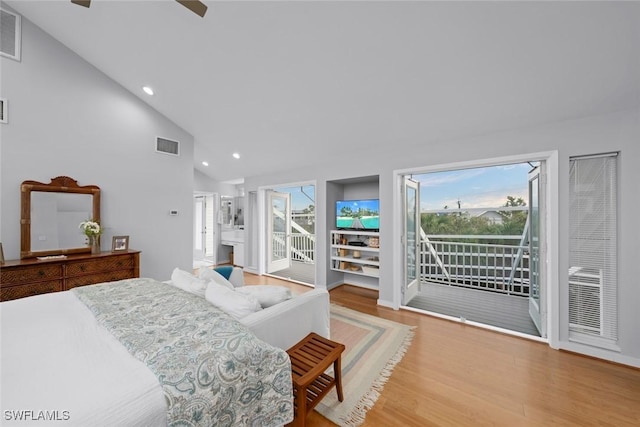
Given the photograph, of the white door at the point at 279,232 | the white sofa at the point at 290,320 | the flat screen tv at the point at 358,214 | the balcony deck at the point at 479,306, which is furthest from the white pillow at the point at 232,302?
the white door at the point at 279,232

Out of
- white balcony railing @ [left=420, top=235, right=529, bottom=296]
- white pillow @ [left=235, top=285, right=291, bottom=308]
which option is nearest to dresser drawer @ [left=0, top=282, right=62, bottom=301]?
white pillow @ [left=235, top=285, right=291, bottom=308]

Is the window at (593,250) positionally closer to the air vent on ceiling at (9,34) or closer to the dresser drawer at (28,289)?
the dresser drawer at (28,289)

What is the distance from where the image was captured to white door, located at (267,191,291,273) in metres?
5.23

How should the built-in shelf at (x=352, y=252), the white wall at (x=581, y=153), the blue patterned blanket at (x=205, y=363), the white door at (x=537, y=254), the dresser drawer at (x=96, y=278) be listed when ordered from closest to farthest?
the blue patterned blanket at (x=205, y=363) < the white wall at (x=581, y=153) < the white door at (x=537, y=254) < the dresser drawer at (x=96, y=278) < the built-in shelf at (x=352, y=252)

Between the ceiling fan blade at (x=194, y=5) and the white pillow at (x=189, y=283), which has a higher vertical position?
the ceiling fan blade at (x=194, y=5)

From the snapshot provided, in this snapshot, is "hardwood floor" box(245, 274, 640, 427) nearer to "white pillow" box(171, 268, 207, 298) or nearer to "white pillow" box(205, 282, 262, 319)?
"white pillow" box(205, 282, 262, 319)

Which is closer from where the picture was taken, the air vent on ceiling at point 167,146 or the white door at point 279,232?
the air vent on ceiling at point 167,146

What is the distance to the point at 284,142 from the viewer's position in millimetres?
3664

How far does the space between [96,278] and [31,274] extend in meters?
0.52

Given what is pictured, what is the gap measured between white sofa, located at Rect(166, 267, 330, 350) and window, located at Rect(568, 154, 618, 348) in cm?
242

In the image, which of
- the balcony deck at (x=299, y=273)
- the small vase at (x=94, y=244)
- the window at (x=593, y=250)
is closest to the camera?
the window at (x=593, y=250)

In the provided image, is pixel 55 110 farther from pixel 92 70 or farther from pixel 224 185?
pixel 224 185

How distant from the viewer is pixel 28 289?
243 centimetres

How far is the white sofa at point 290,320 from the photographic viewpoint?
147cm
